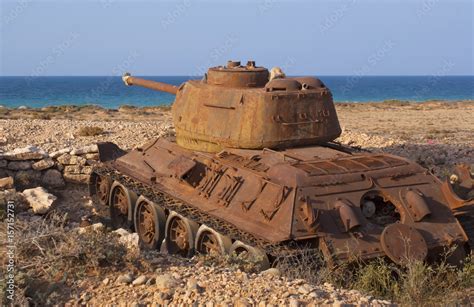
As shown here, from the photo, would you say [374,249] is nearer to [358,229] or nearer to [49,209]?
[358,229]

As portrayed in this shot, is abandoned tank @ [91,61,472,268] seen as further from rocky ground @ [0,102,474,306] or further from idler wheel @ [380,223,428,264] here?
rocky ground @ [0,102,474,306]

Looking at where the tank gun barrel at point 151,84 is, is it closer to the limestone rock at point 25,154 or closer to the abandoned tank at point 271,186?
the abandoned tank at point 271,186

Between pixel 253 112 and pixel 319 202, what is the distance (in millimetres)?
2490

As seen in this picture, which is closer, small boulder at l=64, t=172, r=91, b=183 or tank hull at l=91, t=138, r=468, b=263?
tank hull at l=91, t=138, r=468, b=263

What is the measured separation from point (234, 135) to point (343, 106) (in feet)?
106

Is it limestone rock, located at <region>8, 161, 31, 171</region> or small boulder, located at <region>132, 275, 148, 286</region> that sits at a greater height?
Result: small boulder, located at <region>132, 275, 148, 286</region>

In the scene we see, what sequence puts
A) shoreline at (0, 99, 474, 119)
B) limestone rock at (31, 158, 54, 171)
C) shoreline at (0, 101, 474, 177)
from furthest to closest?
shoreline at (0, 99, 474, 119)
shoreline at (0, 101, 474, 177)
limestone rock at (31, 158, 54, 171)

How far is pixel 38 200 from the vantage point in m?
12.4

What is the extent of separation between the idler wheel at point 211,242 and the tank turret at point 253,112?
1.68 meters

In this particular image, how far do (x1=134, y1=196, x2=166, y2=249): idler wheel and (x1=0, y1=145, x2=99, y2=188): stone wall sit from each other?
3123mm

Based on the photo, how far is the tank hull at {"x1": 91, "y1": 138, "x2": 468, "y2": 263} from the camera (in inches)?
332

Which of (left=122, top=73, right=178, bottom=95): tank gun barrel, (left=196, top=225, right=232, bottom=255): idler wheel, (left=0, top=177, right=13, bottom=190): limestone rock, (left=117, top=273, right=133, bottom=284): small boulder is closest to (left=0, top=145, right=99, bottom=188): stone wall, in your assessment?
(left=0, top=177, right=13, bottom=190): limestone rock

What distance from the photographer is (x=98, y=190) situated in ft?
45.9

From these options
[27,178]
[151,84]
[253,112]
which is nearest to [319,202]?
[253,112]
